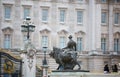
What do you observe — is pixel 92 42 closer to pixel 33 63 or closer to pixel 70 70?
pixel 33 63

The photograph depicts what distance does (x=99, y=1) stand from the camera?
199ft

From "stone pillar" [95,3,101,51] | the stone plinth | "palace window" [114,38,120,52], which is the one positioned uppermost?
"stone pillar" [95,3,101,51]

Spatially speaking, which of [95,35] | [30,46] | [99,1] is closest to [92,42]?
[95,35]

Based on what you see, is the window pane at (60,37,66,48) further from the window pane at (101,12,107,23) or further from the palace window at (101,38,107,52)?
the window pane at (101,12,107,23)

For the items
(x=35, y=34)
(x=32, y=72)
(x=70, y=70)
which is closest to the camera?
(x=70, y=70)

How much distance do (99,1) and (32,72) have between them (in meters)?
32.5

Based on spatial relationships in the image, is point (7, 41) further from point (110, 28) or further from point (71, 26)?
point (110, 28)

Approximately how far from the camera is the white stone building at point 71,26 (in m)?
57.1

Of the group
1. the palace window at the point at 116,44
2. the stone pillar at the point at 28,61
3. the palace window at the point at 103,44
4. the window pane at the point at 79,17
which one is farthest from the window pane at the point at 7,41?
the stone pillar at the point at 28,61

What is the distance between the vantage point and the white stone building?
57.1 metres

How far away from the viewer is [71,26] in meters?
59.9

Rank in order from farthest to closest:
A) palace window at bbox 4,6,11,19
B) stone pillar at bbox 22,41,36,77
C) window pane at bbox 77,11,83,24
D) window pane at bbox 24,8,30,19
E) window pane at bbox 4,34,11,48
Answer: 1. window pane at bbox 77,11,83,24
2. window pane at bbox 24,8,30,19
3. palace window at bbox 4,6,11,19
4. window pane at bbox 4,34,11,48
5. stone pillar at bbox 22,41,36,77

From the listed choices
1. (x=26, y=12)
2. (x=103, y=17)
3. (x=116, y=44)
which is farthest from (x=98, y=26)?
(x=26, y=12)

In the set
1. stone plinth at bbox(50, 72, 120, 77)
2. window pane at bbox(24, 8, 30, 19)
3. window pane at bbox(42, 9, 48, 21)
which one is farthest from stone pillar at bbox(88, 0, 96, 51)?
stone plinth at bbox(50, 72, 120, 77)
